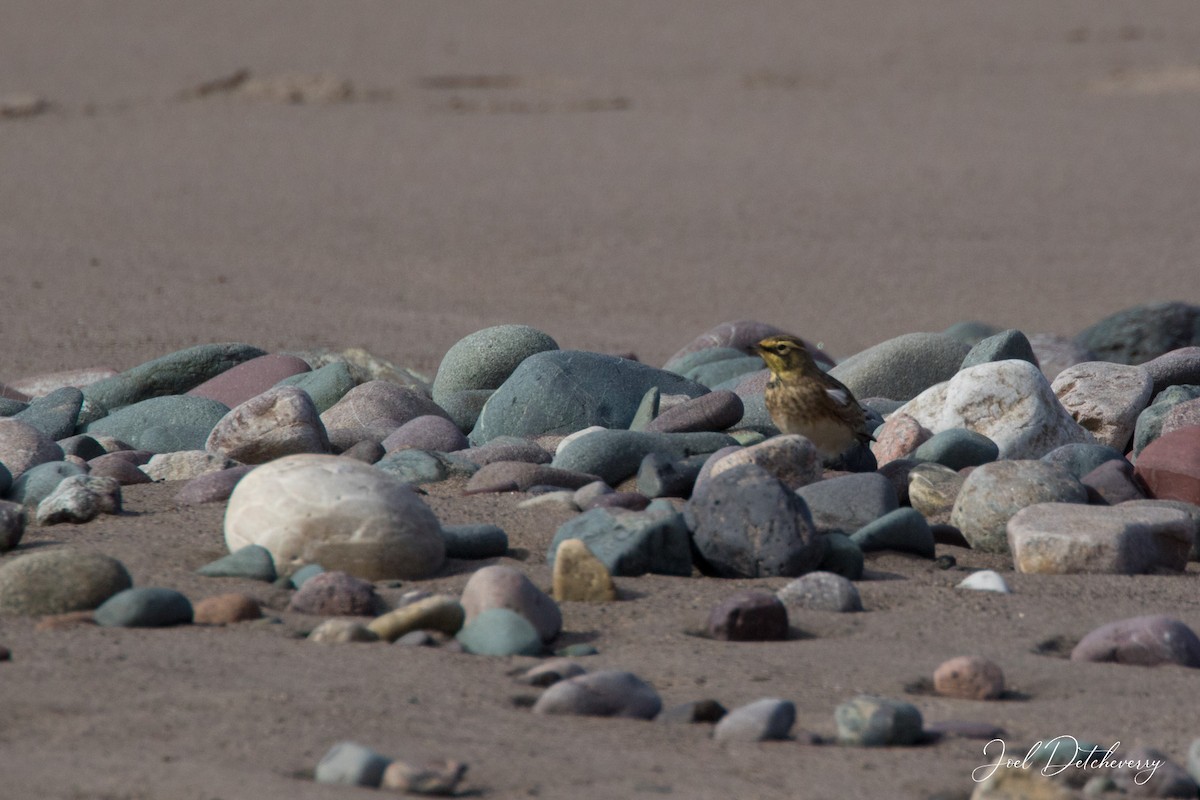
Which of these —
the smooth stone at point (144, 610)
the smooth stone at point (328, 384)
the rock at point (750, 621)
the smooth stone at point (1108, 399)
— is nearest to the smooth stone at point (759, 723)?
the rock at point (750, 621)

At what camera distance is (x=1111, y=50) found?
22.1m

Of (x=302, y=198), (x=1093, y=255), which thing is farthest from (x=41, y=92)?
(x=1093, y=255)

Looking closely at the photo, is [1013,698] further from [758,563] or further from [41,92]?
[41,92]

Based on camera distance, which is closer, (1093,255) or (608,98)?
(1093,255)

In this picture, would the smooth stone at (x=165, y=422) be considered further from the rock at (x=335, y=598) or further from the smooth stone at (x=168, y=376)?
the rock at (x=335, y=598)

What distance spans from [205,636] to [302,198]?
10.6 metres

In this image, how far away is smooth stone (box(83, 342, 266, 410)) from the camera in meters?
6.54

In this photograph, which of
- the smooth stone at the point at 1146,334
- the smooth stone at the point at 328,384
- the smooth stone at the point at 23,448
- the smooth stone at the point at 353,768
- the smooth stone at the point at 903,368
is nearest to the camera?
the smooth stone at the point at 353,768

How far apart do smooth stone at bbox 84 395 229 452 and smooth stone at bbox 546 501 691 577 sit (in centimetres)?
223

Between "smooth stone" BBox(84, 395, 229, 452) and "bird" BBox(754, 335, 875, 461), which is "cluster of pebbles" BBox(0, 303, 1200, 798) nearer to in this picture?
"smooth stone" BBox(84, 395, 229, 452)

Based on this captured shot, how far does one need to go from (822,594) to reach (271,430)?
2.26 metres

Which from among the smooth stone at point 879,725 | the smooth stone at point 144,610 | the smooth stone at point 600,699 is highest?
the smooth stone at point 144,610

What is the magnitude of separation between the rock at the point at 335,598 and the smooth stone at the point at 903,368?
3.40 m

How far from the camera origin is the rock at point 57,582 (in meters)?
3.40
